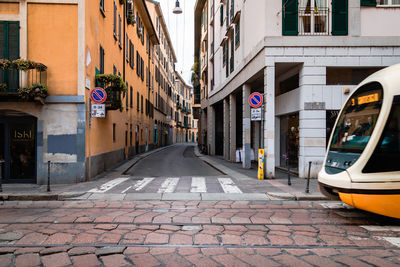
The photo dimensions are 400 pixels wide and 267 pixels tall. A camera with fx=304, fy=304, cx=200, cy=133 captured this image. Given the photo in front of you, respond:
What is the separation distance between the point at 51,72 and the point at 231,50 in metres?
11.1

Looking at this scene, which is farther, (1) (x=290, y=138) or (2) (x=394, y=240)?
(1) (x=290, y=138)

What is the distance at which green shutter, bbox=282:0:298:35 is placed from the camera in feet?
38.5

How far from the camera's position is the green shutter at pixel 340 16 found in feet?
37.8

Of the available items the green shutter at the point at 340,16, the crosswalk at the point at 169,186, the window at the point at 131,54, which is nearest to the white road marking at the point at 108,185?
the crosswalk at the point at 169,186

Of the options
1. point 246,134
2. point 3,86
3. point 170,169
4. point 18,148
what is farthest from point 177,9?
point 18,148

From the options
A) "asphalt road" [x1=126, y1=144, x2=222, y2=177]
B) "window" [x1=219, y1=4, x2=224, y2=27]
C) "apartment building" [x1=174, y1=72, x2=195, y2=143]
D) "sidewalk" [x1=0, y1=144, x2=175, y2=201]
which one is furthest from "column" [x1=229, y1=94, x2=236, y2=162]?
"apartment building" [x1=174, y1=72, x2=195, y2=143]

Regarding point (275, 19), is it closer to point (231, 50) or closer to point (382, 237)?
point (231, 50)

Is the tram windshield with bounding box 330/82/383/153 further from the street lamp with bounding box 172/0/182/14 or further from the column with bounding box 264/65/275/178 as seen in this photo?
the street lamp with bounding box 172/0/182/14

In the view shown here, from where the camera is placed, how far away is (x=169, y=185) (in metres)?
10.3

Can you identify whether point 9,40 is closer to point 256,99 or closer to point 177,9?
point 256,99

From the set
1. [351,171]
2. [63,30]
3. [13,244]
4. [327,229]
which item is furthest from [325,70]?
[13,244]

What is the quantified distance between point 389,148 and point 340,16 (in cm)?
789

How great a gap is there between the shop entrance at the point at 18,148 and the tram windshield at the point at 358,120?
32.3ft

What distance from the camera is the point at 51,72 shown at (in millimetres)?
10750
